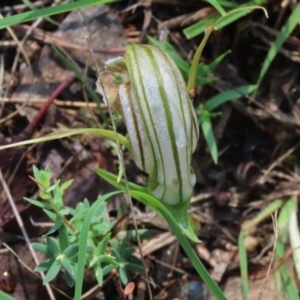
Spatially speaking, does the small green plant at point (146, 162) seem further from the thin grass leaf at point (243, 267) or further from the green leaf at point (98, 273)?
the thin grass leaf at point (243, 267)

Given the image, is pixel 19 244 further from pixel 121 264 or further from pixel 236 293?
pixel 236 293

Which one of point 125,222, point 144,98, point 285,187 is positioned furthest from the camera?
point 285,187

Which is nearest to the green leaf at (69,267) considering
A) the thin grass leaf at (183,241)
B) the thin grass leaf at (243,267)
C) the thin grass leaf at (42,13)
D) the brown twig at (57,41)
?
the thin grass leaf at (183,241)

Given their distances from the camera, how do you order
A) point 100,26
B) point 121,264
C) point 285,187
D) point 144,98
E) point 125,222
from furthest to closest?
point 100,26 < point 285,187 < point 125,222 < point 121,264 < point 144,98

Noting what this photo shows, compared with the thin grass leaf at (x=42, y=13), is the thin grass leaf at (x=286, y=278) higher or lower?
lower

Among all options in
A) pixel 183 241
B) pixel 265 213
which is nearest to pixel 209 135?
pixel 265 213

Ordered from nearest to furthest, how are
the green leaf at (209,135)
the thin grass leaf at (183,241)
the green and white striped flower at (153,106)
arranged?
the green and white striped flower at (153,106) → the thin grass leaf at (183,241) → the green leaf at (209,135)

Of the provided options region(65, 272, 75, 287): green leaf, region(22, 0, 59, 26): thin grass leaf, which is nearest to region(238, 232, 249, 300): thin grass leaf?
region(65, 272, 75, 287): green leaf

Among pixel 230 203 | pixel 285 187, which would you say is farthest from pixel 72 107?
pixel 285 187
